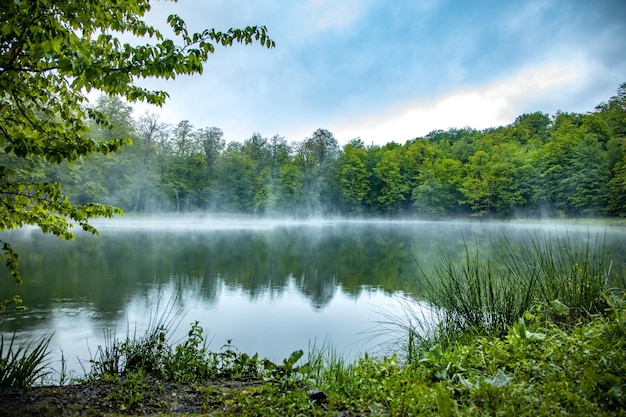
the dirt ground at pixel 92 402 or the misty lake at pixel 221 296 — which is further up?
the dirt ground at pixel 92 402

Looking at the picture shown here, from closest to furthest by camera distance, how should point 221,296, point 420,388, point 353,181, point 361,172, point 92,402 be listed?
point 420,388
point 92,402
point 221,296
point 353,181
point 361,172

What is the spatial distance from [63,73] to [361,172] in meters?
66.3

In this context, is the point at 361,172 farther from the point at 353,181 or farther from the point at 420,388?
the point at 420,388

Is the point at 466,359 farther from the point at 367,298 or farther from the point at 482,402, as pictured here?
the point at 367,298

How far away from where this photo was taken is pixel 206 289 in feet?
33.1

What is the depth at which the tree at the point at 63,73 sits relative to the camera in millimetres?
2351

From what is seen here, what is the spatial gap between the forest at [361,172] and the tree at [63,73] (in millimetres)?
35108

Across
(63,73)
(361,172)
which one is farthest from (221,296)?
(361,172)

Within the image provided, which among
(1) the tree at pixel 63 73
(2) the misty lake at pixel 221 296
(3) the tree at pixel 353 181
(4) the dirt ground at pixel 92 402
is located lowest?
(2) the misty lake at pixel 221 296

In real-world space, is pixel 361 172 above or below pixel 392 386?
above

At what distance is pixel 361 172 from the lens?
223 feet

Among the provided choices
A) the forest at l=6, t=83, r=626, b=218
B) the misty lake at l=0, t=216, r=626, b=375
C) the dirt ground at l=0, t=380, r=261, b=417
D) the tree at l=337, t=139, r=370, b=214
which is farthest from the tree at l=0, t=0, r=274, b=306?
the tree at l=337, t=139, r=370, b=214

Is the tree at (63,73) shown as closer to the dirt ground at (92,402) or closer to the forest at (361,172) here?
the dirt ground at (92,402)

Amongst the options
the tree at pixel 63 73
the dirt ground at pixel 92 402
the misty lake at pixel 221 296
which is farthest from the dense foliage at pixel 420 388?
the misty lake at pixel 221 296
